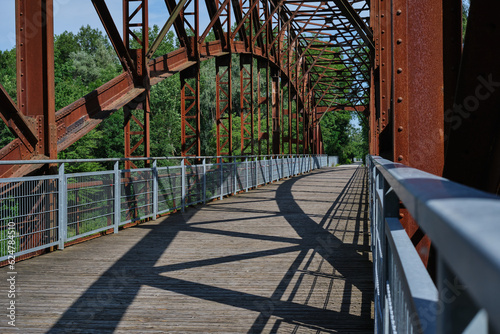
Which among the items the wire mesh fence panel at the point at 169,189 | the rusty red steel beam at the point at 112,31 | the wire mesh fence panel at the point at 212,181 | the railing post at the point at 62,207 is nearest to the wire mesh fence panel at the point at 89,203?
the railing post at the point at 62,207

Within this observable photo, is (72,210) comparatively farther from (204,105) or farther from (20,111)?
(204,105)

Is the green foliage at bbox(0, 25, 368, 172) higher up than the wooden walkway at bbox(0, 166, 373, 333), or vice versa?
the green foliage at bbox(0, 25, 368, 172)

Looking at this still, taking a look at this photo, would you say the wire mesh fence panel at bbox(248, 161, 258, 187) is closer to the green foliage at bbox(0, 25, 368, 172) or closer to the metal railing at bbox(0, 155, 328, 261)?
the metal railing at bbox(0, 155, 328, 261)

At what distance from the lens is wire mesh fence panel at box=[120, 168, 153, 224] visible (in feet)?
32.3

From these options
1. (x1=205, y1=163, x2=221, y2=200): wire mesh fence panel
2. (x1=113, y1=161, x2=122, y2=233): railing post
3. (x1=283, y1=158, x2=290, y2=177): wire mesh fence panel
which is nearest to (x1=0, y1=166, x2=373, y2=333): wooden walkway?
(x1=113, y1=161, x2=122, y2=233): railing post

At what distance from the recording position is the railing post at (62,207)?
755 centimetres

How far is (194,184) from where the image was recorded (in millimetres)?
13828

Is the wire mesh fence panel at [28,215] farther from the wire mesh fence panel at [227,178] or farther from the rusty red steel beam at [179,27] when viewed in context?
the wire mesh fence panel at [227,178]

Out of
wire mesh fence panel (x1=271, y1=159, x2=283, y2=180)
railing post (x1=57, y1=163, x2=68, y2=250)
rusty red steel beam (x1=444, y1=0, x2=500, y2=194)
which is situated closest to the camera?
rusty red steel beam (x1=444, y1=0, x2=500, y2=194)

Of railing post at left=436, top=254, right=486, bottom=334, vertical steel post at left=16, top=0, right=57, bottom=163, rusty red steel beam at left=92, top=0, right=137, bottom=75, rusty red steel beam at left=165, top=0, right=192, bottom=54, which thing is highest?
rusty red steel beam at left=165, top=0, right=192, bottom=54

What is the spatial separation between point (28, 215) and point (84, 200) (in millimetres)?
1573

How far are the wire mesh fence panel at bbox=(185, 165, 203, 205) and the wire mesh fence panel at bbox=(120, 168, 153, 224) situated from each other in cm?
226

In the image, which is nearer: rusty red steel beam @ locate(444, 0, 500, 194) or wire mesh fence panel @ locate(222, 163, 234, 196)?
rusty red steel beam @ locate(444, 0, 500, 194)

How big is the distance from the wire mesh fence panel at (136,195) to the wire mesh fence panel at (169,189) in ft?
1.45
